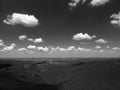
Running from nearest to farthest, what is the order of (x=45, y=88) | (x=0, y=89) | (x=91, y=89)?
1. (x=0, y=89)
2. (x=91, y=89)
3. (x=45, y=88)

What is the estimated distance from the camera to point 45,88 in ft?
57.2

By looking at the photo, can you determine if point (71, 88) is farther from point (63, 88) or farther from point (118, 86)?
point (118, 86)

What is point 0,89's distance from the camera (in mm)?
15352

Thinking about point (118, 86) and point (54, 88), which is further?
point (54, 88)

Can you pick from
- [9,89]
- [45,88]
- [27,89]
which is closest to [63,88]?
[45,88]

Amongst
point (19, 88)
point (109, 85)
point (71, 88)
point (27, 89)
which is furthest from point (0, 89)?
point (109, 85)

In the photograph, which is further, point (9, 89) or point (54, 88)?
point (54, 88)

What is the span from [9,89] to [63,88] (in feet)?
26.9

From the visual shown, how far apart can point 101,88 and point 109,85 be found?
1534mm

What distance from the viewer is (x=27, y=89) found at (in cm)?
1655

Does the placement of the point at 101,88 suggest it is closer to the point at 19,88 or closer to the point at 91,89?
the point at 91,89

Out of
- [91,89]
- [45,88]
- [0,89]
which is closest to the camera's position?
[0,89]

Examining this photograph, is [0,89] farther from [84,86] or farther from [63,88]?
[84,86]

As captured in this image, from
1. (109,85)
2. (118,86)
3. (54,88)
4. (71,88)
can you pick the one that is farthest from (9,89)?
(118,86)
